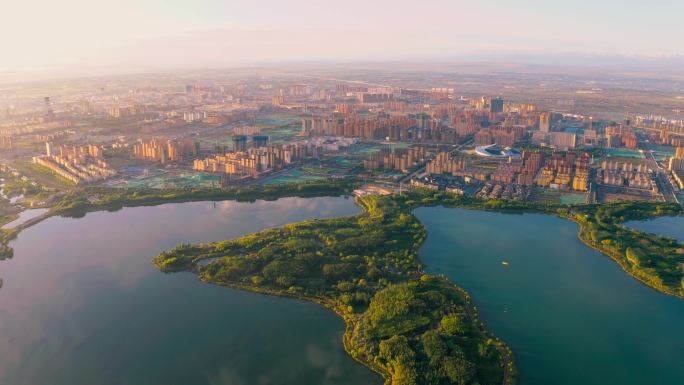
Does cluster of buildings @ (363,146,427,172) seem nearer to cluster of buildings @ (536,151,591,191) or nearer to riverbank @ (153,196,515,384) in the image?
cluster of buildings @ (536,151,591,191)

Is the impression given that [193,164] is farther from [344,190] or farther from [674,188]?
[674,188]

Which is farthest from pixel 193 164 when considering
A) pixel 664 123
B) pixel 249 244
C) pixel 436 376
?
pixel 664 123

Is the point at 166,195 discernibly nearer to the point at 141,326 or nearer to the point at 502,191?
the point at 141,326

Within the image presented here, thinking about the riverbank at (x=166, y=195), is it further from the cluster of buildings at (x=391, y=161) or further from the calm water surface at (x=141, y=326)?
the cluster of buildings at (x=391, y=161)

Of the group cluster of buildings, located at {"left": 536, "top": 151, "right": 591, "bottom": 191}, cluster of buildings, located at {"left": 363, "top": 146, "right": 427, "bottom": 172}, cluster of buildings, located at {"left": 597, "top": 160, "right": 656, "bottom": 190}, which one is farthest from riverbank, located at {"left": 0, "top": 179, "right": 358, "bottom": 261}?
cluster of buildings, located at {"left": 597, "top": 160, "right": 656, "bottom": 190}

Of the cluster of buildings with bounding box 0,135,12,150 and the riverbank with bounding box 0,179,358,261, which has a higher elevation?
the cluster of buildings with bounding box 0,135,12,150

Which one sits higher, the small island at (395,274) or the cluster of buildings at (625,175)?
the cluster of buildings at (625,175)

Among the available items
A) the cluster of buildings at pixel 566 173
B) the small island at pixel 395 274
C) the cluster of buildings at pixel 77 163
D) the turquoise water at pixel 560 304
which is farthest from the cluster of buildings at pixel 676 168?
the cluster of buildings at pixel 77 163
